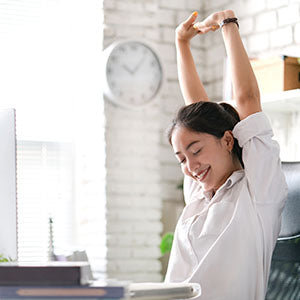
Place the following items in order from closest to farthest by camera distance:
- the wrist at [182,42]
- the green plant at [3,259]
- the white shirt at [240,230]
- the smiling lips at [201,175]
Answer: the green plant at [3,259]
the white shirt at [240,230]
the smiling lips at [201,175]
the wrist at [182,42]

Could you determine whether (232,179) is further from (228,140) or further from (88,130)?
(88,130)

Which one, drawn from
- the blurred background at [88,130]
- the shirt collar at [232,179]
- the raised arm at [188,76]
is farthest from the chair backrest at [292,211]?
the blurred background at [88,130]

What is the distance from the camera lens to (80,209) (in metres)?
3.73

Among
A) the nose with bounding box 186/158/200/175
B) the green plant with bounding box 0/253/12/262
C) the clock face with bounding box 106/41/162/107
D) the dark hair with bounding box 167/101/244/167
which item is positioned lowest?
the green plant with bounding box 0/253/12/262

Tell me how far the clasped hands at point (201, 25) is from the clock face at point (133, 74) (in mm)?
1450

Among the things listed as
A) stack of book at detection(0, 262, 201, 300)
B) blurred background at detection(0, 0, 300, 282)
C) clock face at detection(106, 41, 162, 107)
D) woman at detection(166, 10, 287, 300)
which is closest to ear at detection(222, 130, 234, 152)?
woman at detection(166, 10, 287, 300)

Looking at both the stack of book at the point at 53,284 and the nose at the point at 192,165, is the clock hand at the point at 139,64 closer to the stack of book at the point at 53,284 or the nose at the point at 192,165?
the nose at the point at 192,165

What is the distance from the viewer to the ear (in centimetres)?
190

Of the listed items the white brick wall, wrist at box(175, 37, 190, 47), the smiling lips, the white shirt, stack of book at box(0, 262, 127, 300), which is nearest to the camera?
stack of book at box(0, 262, 127, 300)

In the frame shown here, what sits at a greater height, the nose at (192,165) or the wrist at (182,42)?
the wrist at (182,42)

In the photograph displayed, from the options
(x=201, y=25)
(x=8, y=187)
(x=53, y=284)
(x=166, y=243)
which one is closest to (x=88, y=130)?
(x=166, y=243)

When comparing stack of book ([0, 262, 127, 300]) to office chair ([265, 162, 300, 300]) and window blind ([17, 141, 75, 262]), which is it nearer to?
office chair ([265, 162, 300, 300])

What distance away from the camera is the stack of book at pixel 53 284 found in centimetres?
102

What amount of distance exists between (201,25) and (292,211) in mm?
658
